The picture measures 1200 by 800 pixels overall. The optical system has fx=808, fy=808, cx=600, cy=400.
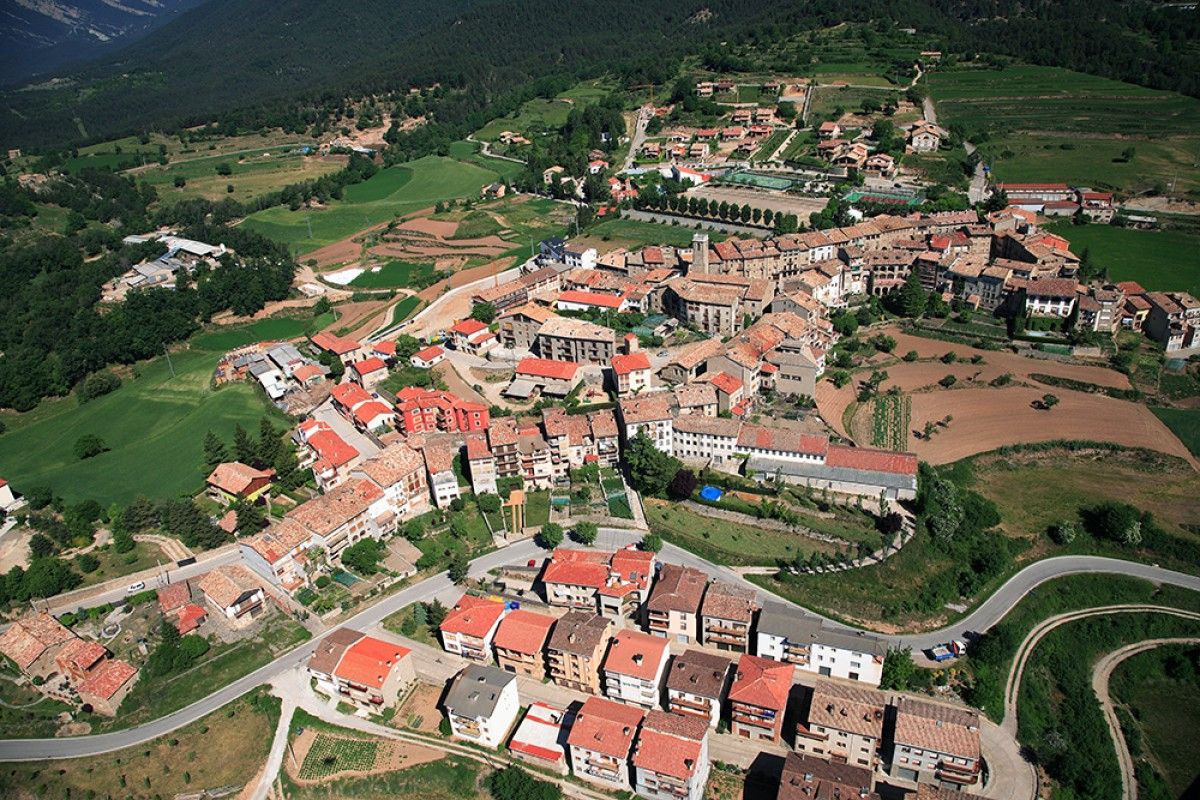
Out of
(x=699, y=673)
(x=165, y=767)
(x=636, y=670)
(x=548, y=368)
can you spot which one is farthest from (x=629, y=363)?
(x=165, y=767)

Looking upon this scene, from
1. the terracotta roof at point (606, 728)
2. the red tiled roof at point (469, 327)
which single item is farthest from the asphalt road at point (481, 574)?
the red tiled roof at point (469, 327)

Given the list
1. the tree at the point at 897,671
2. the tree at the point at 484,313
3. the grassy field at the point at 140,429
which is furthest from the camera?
the tree at the point at 484,313

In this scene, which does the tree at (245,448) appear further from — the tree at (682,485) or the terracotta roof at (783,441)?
the terracotta roof at (783,441)

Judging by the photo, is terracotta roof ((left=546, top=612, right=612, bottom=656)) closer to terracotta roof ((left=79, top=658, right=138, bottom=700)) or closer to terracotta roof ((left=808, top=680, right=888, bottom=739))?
terracotta roof ((left=808, top=680, right=888, bottom=739))

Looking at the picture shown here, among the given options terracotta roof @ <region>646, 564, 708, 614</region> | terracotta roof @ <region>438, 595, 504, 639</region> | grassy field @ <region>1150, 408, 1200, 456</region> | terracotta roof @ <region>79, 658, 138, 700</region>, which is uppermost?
grassy field @ <region>1150, 408, 1200, 456</region>

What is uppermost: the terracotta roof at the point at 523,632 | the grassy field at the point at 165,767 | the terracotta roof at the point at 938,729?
the terracotta roof at the point at 938,729

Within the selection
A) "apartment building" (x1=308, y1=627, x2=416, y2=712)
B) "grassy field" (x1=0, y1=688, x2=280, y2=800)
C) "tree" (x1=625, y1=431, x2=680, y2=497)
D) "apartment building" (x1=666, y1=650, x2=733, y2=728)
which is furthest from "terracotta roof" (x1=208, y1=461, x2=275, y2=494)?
"apartment building" (x1=666, y1=650, x2=733, y2=728)

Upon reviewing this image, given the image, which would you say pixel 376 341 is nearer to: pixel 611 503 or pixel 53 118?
pixel 611 503
